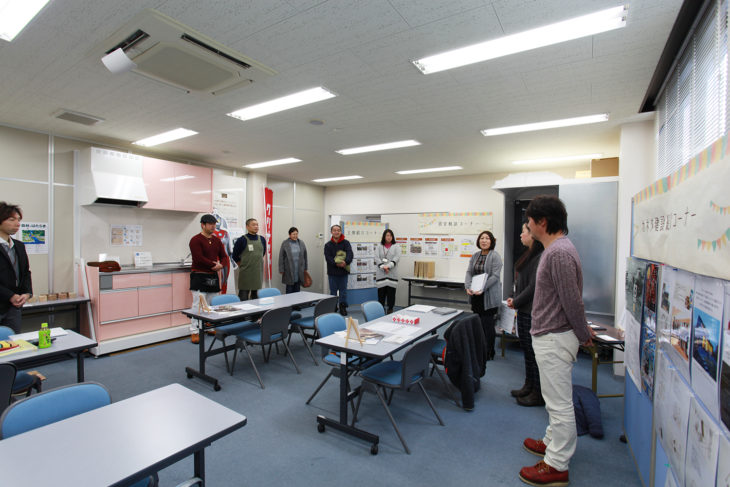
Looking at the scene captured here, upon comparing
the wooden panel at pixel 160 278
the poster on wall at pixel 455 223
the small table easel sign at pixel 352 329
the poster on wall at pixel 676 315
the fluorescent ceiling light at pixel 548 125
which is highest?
the fluorescent ceiling light at pixel 548 125

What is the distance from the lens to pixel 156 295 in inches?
201

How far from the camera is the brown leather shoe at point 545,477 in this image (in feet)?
7.11

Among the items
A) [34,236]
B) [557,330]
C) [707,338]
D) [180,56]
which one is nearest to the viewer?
[707,338]

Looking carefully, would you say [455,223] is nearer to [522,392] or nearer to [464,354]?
[522,392]

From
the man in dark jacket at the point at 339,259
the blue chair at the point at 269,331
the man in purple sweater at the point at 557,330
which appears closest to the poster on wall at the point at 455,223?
the man in dark jacket at the point at 339,259

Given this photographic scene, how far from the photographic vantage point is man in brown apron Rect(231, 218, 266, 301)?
6047 mm

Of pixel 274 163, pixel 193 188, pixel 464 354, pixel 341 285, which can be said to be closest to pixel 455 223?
pixel 341 285

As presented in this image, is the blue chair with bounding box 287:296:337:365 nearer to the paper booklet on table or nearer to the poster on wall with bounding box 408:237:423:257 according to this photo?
the paper booklet on table

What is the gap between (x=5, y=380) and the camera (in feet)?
6.53

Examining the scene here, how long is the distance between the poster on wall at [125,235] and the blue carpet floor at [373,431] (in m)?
1.81

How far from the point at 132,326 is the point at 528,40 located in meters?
5.58

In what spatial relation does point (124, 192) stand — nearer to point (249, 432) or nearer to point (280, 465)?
point (249, 432)

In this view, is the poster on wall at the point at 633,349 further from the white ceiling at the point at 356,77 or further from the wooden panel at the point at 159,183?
the wooden panel at the point at 159,183

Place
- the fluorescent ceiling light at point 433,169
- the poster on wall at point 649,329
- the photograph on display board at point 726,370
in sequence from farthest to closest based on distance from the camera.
→ the fluorescent ceiling light at point 433,169
the poster on wall at point 649,329
the photograph on display board at point 726,370
